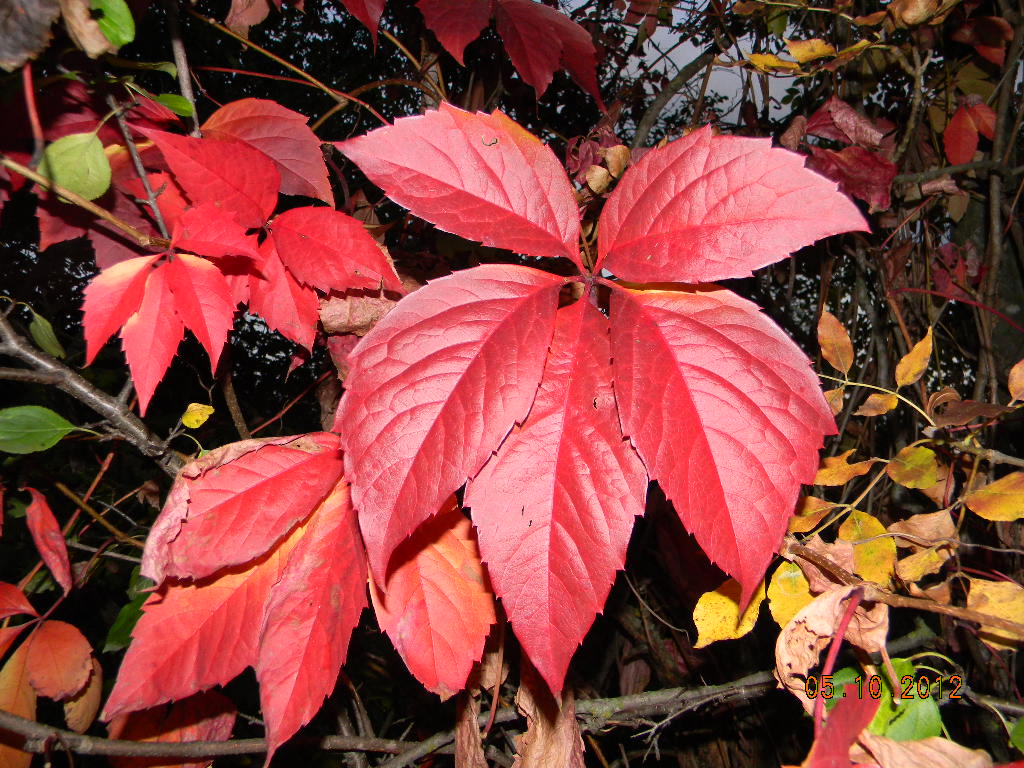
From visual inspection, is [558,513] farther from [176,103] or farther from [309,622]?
[176,103]

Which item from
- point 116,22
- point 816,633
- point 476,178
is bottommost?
point 816,633

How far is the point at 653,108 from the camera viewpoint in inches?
38.2

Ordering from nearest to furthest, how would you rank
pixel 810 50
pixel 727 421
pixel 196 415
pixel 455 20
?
pixel 727 421
pixel 196 415
pixel 455 20
pixel 810 50

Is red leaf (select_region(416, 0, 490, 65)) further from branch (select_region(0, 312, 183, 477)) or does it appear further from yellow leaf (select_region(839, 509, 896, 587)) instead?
yellow leaf (select_region(839, 509, 896, 587))

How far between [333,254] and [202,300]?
12 cm

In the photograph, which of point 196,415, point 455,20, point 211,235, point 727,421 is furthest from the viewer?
point 455,20

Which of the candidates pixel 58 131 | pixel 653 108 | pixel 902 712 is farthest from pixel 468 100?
pixel 902 712

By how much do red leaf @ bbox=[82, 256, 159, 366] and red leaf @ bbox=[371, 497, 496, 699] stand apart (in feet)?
0.97

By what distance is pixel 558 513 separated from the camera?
0.41 metres

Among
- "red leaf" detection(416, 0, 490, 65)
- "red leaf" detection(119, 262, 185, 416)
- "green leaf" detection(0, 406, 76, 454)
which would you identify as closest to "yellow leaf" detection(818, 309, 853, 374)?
"red leaf" detection(416, 0, 490, 65)

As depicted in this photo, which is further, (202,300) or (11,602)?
(11,602)

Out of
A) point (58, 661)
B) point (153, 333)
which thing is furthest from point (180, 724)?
point (153, 333)

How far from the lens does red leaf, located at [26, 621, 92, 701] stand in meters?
0.76

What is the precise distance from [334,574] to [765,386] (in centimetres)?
37
